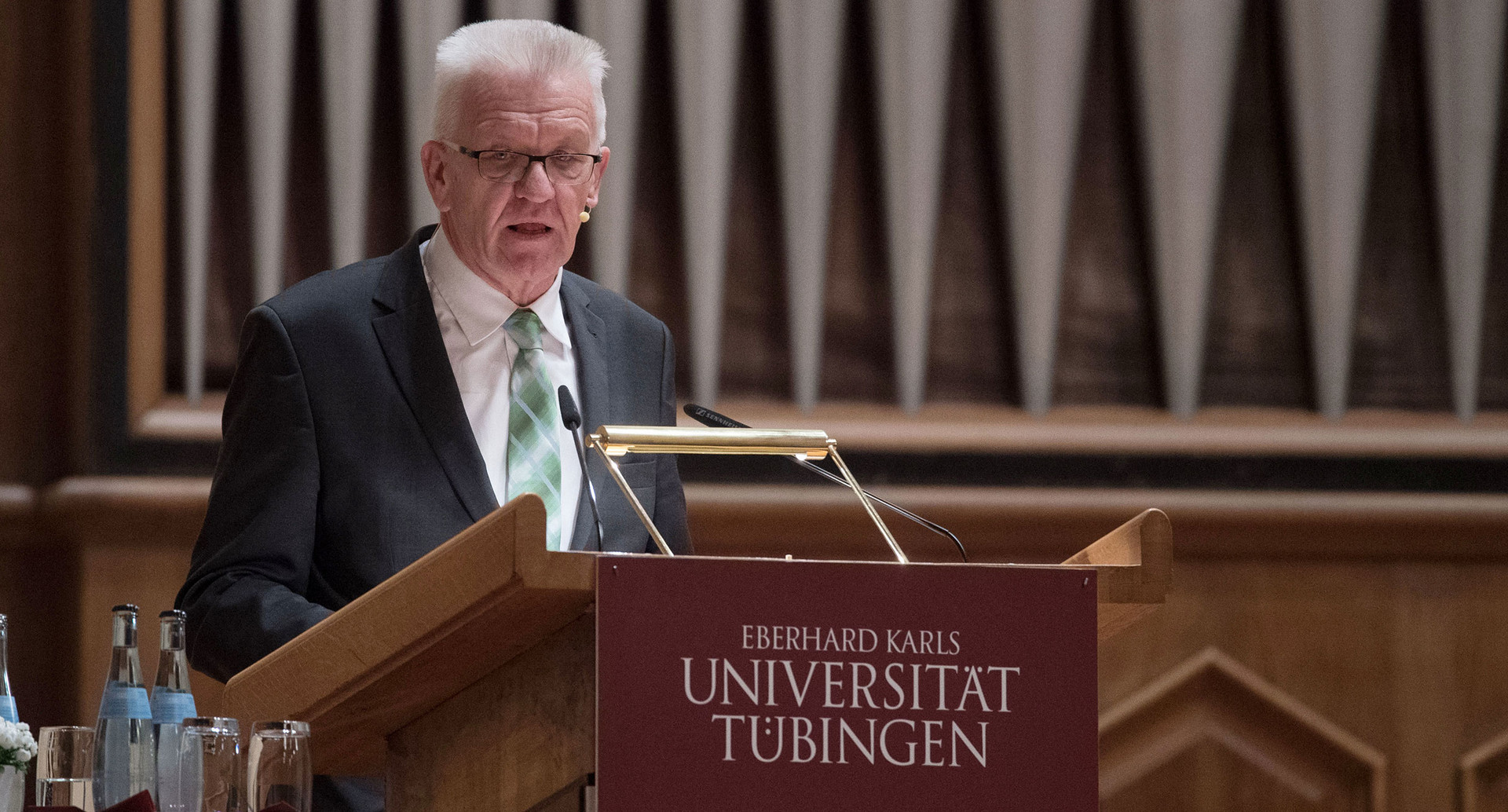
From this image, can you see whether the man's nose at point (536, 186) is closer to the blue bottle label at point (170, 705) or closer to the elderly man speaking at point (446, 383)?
the elderly man speaking at point (446, 383)

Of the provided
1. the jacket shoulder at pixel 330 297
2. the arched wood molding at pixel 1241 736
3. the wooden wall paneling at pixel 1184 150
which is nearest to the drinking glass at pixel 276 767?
the jacket shoulder at pixel 330 297

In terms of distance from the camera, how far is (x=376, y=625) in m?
1.45

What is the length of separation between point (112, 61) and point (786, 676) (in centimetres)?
272

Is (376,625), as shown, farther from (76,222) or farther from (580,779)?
(76,222)

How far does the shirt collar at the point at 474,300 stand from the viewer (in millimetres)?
2574

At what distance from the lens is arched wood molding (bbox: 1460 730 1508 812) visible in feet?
11.9

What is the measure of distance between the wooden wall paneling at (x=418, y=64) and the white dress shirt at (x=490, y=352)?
1009 mm

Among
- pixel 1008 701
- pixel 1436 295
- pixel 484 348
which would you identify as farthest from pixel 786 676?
pixel 1436 295

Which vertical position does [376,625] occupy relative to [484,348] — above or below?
below

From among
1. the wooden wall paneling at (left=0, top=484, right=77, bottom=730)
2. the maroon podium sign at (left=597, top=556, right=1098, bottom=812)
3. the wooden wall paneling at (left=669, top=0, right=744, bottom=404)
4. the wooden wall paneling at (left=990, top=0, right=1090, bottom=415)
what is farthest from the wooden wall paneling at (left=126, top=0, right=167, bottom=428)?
the maroon podium sign at (left=597, top=556, right=1098, bottom=812)

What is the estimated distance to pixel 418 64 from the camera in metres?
3.68

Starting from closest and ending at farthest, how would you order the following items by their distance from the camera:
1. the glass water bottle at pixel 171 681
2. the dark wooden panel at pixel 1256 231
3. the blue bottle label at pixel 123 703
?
1. the blue bottle label at pixel 123 703
2. the glass water bottle at pixel 171 681
3. the dark wooden panel at pixel 1256 231

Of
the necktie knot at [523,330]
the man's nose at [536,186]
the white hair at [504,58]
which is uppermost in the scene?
the white hair at [504,58]

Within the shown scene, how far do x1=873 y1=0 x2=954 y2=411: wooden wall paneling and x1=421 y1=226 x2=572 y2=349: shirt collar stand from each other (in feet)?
4.25
